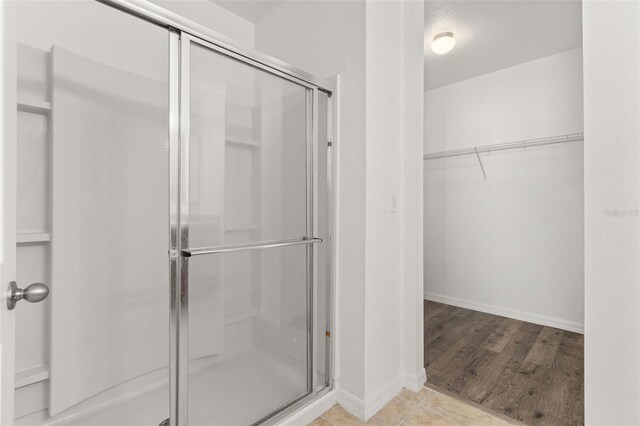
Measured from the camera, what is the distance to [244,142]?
143cm

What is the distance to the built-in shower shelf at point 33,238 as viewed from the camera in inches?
55.2

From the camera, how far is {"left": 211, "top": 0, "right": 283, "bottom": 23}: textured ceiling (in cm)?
221

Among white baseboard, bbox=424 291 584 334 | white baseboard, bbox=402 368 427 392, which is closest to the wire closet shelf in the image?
white baseboard, bbox=424 291 584 334

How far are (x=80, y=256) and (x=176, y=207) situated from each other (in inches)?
30.9

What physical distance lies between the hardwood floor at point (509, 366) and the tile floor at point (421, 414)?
10 centimetres

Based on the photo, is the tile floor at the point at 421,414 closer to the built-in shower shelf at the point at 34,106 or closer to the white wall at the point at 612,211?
the white wall at the point at 612,211

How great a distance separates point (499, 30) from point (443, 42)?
1.47 feet

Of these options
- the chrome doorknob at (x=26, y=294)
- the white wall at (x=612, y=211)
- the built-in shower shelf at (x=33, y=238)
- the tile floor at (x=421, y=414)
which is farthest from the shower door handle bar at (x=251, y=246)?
the white wall at (x=612, y=211)

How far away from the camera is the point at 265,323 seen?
1.55m

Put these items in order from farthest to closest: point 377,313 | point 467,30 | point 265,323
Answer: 1. point 467,30
2. point 377,313
3. point 265,323

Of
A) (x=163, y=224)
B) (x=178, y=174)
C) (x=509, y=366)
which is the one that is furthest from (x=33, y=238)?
(x=509, y=366)

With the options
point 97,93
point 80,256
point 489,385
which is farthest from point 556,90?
point 80,256

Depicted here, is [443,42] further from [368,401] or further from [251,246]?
[368,401]

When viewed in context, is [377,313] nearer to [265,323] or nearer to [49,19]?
[265,323]
